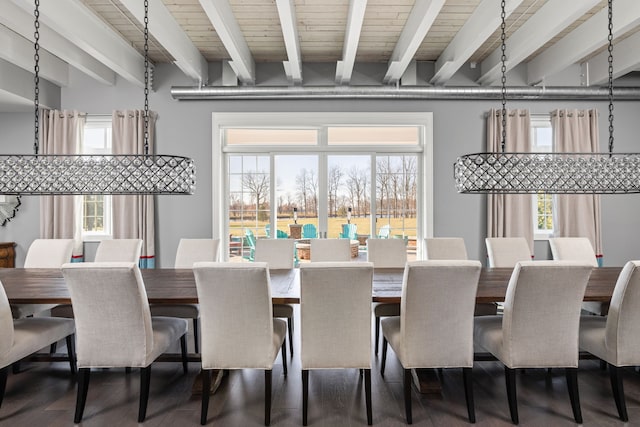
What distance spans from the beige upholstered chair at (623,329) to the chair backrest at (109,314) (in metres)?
2.68

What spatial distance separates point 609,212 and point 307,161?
157 inches

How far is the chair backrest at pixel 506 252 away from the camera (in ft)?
12.4

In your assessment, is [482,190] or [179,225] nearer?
[482,190]

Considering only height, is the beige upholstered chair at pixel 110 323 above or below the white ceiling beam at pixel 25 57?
below

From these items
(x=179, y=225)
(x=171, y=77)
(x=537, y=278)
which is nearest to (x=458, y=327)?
(x=537, y=278)

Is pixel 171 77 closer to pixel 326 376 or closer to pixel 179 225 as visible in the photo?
pixel 179 225

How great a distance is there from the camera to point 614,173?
278 cm

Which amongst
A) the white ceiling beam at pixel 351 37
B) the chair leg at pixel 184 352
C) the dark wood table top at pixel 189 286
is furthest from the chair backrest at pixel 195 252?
the white ceiling beam at pixel 351 37

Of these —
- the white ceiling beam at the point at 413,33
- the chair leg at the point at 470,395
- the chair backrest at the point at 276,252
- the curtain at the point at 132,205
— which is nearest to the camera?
the chair leg at the point at 470,395

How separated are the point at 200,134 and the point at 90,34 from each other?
164cm

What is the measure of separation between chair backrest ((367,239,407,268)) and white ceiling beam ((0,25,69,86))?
388 cm

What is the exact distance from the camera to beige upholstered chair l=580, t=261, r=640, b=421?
7.27 feet

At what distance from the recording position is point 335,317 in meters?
2.25

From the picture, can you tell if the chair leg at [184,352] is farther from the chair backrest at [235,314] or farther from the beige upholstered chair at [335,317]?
the beige upholstered chair at [335,317]
